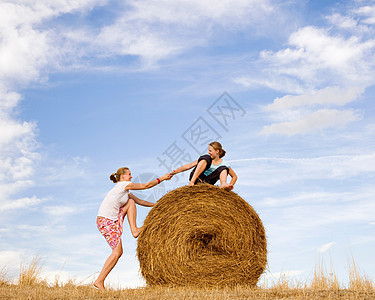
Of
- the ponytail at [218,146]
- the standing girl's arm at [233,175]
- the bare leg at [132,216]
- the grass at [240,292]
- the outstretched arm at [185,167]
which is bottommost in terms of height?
the grass at [240,292]

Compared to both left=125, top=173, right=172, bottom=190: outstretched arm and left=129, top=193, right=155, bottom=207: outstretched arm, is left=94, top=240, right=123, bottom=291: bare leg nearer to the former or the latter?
left=129, top=193, right=155, bottom=207: outstretched arm

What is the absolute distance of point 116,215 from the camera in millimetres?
8328

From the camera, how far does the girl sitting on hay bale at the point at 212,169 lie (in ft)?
26.9

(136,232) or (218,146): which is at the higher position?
(218,146)

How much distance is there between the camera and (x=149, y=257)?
312 inches

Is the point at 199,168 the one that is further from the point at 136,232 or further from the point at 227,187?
the point at 136,232

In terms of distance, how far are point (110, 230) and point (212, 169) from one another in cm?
215

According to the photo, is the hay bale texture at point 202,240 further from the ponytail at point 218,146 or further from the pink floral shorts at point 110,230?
the ponytail at point 218,146

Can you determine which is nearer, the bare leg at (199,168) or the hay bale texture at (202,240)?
the hay bale texture at (202,240)

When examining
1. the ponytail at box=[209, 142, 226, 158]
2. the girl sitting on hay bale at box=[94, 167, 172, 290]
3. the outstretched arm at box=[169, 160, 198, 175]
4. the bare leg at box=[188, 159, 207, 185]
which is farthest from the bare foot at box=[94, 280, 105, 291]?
the ponytail at box=[209, 142, 226, 158]

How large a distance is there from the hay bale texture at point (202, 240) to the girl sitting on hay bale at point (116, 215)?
466mm

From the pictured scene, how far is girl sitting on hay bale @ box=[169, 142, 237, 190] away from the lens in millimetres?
8203

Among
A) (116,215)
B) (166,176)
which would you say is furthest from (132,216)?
(166,176)

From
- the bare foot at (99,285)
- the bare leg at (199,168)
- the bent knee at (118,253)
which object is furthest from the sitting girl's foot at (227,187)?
the bare foot at (99,285)
